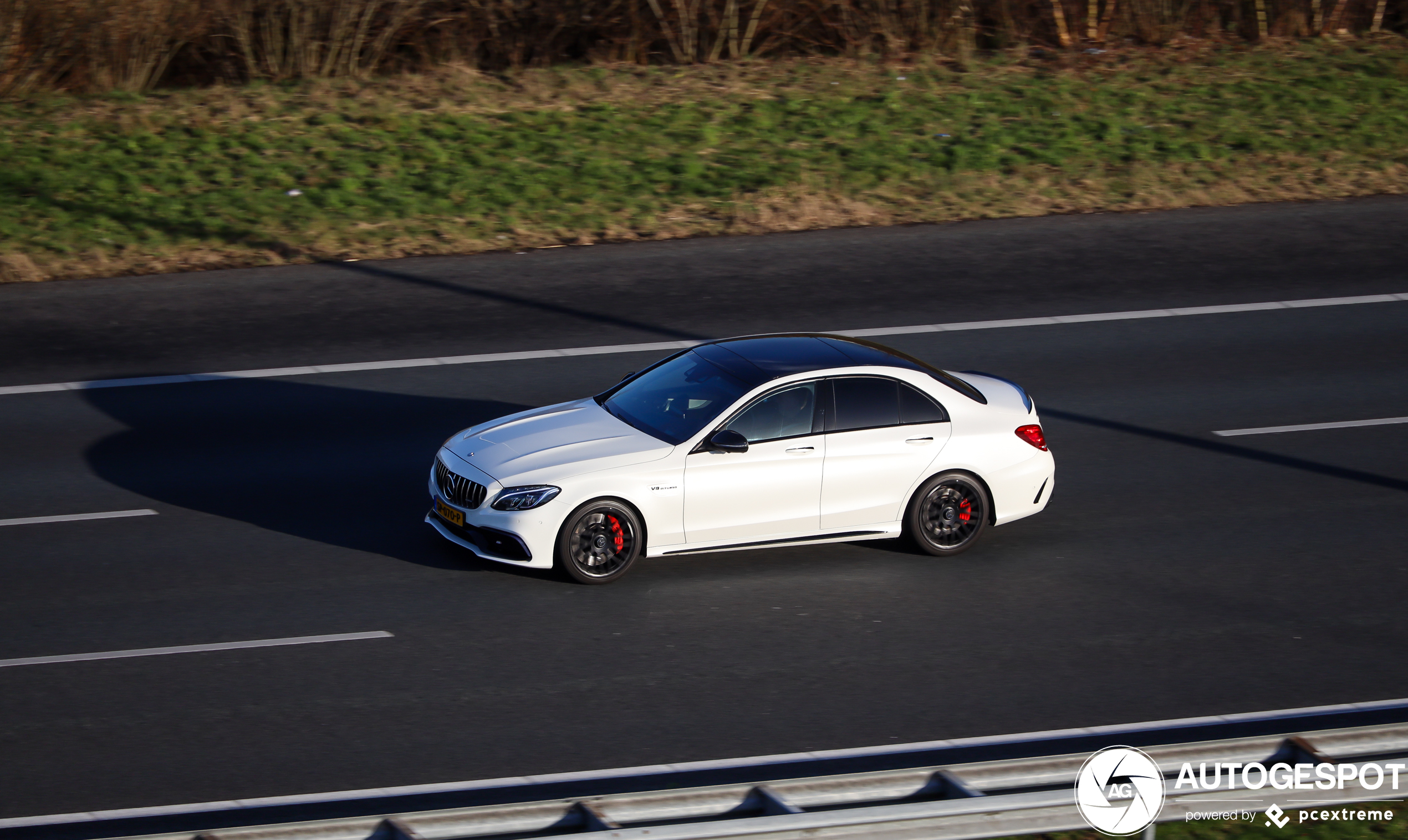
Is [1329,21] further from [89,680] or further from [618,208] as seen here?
[89,680]

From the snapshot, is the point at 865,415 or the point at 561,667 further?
the point at 865,415

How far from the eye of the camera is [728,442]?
10.1m

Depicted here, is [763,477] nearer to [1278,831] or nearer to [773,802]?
[773,802]

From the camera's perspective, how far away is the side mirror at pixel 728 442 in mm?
10086

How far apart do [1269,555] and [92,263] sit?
13.1 meters

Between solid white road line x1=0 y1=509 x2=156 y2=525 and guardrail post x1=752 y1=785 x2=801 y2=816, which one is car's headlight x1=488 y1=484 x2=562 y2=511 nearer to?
solid white road line x1=0 y1=509 x2=156 y2=525

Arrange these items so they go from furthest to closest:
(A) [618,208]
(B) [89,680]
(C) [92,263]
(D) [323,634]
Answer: (A) [618,208], (C) [92,263], (D) [323,634], (B) [89,680]

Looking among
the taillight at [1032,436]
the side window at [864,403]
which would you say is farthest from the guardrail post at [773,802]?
the taillight at [1032,436]

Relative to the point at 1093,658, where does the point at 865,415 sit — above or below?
above

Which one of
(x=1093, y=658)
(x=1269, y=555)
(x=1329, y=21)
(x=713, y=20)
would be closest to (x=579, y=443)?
(x=1093, y=658)

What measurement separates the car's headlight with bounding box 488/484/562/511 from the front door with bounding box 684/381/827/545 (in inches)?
36.5

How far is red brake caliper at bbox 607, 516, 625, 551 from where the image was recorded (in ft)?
32.9

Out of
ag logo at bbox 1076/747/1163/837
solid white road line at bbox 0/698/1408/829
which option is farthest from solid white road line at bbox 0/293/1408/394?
ag logo at bbox 1076/747/1163/837

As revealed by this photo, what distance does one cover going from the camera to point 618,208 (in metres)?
18.8
